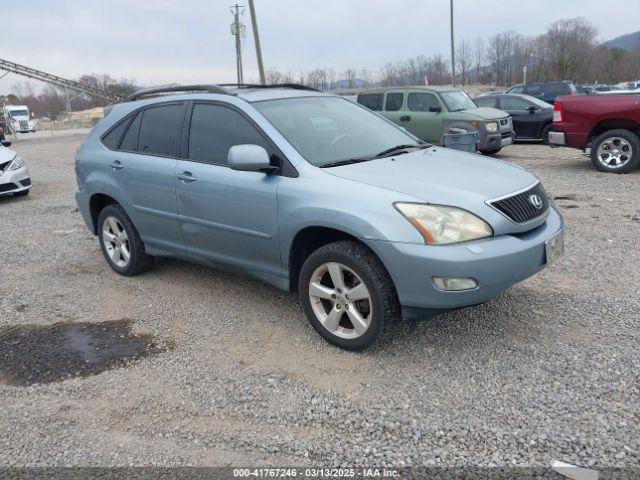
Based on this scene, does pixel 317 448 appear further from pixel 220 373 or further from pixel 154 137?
pixel 154 137

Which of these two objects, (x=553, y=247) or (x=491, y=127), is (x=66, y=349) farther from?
(x=491, y=127)

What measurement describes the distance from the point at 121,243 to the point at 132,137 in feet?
3.39

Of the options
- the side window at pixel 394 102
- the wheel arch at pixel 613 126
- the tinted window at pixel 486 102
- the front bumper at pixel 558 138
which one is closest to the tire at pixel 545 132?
the tinted window at pixel 486 102

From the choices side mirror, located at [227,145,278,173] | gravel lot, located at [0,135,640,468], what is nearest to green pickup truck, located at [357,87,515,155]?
gravel lot, located at [0,135,640,468]

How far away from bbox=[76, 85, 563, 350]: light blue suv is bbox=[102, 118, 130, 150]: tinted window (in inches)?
0.6

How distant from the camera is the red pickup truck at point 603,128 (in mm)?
9320

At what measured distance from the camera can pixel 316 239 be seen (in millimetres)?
3785

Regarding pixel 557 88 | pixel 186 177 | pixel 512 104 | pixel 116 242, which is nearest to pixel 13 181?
pixel 116 242

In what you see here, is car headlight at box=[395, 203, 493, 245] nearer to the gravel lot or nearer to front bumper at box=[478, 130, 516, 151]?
the gravel lot

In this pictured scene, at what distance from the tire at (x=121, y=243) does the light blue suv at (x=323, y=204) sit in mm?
26

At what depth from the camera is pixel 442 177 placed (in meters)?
3.57

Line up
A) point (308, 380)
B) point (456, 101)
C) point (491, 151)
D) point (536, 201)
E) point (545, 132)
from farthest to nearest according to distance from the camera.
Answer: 1. point (545, 132)
2. point (456, 101)
3. point (491, 151)
4. point (536, 201)
5. point (308, 380)

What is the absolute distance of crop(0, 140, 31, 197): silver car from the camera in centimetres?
999

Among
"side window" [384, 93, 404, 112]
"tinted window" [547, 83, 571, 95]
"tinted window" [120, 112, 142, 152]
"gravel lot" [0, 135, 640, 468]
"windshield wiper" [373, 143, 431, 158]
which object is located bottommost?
"gravel lot" [0, 135, 640, 468]
